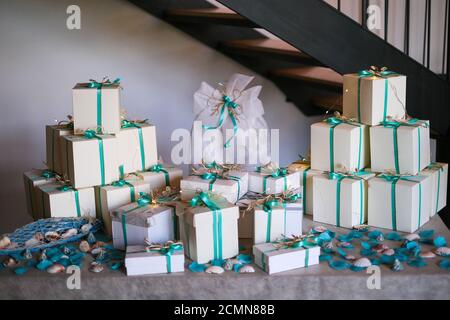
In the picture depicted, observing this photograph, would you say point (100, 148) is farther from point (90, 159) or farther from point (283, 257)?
point (283, 257)

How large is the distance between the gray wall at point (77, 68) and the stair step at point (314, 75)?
0.45 m

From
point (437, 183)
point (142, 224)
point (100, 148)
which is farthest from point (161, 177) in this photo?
point (437, 183)

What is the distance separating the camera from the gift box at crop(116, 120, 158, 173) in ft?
7.68

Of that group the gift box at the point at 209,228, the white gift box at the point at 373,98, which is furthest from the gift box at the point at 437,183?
the gift box at the point at 209,228

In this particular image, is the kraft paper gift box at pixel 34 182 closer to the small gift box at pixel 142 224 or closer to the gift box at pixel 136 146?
the gift box at pixel 136 146

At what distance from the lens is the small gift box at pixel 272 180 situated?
2180 mm

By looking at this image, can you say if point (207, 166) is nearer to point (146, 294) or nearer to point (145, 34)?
point (146, 294)

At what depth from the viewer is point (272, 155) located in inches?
96.2

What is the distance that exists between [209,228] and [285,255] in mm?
244

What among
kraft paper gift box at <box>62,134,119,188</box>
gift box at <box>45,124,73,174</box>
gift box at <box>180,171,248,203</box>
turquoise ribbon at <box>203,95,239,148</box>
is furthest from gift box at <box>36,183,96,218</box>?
turquoise ribbon at <box>203,95,239,148</box>

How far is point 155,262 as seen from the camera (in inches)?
72.5

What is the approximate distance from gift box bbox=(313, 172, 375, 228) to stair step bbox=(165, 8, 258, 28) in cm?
106

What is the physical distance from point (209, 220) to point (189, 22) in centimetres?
212

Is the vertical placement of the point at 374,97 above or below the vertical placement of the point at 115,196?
above
